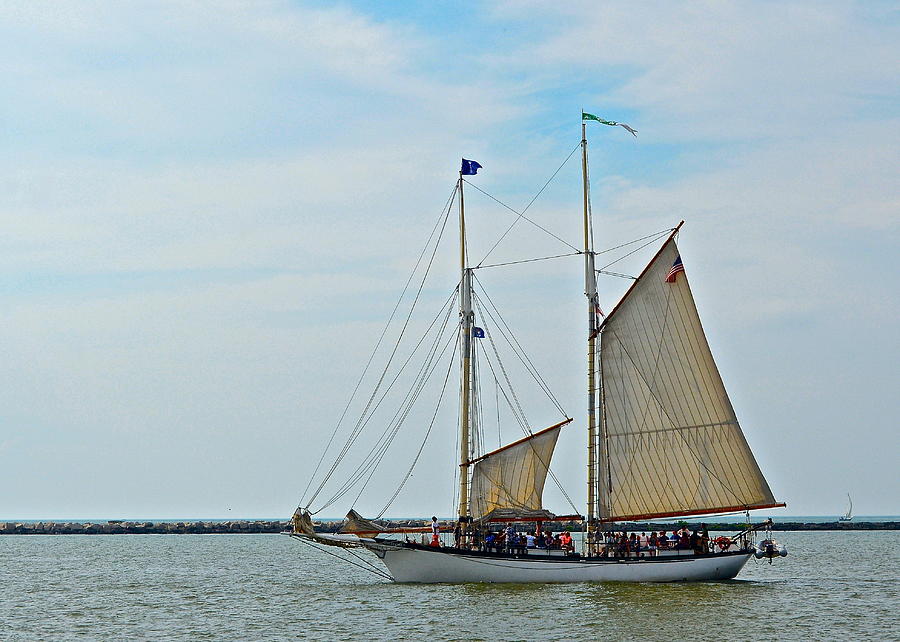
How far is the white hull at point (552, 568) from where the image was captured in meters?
56.5

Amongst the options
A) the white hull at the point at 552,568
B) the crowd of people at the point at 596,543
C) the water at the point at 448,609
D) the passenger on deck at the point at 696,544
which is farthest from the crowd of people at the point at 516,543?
the passenger on deck at the point at 696,544

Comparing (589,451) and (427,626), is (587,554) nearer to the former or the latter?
(589,451)

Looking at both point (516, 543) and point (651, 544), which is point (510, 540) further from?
point (651, 544)

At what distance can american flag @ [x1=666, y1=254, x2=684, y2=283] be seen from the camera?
190 feet

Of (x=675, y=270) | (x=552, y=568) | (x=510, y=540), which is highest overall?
(x=675, y=270)

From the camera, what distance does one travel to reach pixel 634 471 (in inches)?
2271

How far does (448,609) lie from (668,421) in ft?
47.5

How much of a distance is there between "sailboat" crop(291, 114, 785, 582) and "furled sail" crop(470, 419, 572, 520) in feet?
0.15

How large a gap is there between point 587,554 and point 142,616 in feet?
66.8

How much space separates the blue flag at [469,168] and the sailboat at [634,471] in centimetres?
1005

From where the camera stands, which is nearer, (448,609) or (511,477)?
(448,609)

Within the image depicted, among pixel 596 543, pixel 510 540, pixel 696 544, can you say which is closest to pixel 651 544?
pixel 696 544

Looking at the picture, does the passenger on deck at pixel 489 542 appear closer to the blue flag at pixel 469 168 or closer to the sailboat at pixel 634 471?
the sailboat at pixel 634 471

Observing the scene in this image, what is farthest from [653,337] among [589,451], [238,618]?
[238,618]
